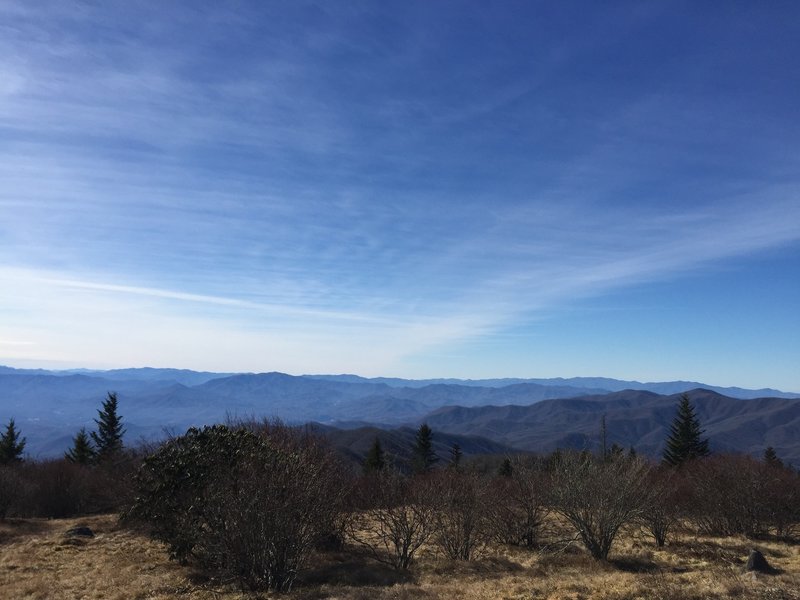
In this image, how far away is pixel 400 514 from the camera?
18.8m

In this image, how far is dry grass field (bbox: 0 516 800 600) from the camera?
12922 millimetres

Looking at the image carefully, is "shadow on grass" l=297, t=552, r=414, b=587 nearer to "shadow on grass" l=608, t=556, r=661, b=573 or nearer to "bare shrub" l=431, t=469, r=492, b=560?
"bare shrub" l=431, t=469, r=492, b=560

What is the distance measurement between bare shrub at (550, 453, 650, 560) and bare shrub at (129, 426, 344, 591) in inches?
352

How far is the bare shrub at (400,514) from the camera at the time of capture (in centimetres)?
1855

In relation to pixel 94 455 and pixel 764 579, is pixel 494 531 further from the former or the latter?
pixel 94 455

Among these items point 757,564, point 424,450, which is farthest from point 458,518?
point 424,450

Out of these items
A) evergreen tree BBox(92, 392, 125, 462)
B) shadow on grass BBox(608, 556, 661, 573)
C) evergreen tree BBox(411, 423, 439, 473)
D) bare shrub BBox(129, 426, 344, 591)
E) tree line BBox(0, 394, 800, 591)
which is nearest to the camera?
bare shrub BBox(129, 426, 344, 591)

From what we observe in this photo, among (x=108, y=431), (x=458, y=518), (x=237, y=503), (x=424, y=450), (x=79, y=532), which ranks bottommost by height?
(x=424, y=450)

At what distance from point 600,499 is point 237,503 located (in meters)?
12.9

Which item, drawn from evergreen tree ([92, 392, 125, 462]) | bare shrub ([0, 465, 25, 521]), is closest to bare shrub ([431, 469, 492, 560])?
bare shrub ([0, 465, 25, 521])

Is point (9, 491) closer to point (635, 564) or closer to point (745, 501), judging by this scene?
point (635, 564)

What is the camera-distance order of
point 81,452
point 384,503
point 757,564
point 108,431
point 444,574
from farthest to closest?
point 108,431, point 81,452, point 384,503, point 444,574, point 757,564

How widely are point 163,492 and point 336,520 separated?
7711 millimetres

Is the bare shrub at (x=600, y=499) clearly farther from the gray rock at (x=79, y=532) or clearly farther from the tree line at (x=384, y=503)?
the gray rock at (x=79, y=532)
